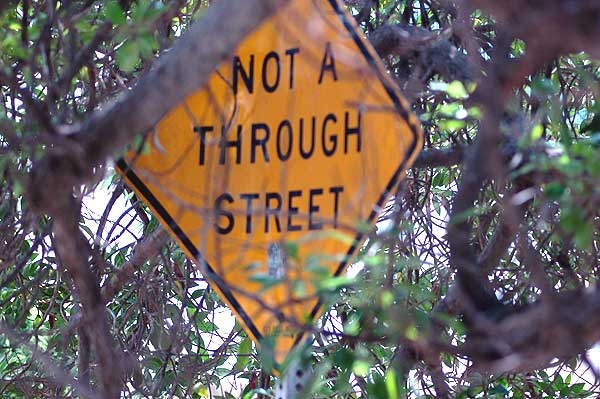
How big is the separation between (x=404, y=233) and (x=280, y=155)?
1.45 m

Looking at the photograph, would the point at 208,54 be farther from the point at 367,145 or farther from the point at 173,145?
the point at 173,145

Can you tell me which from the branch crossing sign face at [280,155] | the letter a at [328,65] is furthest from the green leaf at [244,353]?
the letter a at [328,65]

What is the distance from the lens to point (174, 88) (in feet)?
5.32

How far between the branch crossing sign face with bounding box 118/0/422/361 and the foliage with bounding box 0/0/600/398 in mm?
113

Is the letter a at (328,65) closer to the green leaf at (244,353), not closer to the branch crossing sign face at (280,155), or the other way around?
the branch crossing sign face at (280,155)

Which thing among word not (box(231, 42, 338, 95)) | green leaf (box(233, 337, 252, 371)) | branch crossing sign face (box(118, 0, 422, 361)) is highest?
green leaf (box(233, 337, 252, 371))

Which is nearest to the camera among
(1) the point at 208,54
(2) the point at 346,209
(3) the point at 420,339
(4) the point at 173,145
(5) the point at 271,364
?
(1) the point at 208,54

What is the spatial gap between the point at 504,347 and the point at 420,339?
0.49 feet

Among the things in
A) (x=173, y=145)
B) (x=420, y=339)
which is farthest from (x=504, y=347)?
(x=173, y=145)

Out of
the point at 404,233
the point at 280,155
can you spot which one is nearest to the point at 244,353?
the point at 404,233

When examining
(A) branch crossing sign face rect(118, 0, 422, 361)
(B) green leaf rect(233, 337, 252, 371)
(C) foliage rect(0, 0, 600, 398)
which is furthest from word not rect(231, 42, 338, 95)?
(B) green leaf rect(233, 337, 252, 371)

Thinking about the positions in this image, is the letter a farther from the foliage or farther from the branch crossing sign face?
the foliage

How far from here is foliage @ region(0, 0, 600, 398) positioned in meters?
1.73

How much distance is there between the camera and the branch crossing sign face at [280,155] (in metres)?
2.23
